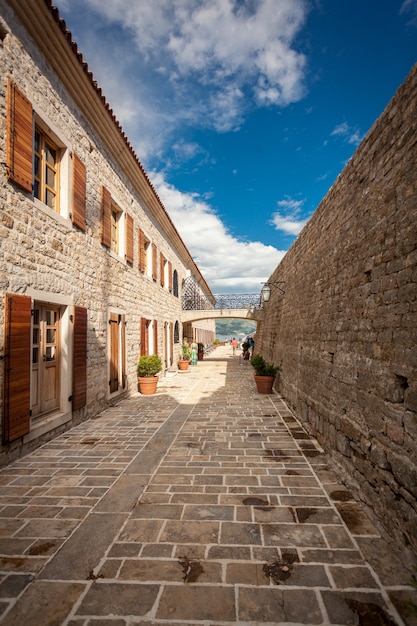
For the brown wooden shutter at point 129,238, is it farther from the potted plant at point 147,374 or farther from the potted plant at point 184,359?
the potted plant at point 184,359

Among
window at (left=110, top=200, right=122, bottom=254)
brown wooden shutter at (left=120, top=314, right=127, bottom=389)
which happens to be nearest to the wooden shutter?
brown wooden shutter at (left=120, top=314, right=127, bottom=389)

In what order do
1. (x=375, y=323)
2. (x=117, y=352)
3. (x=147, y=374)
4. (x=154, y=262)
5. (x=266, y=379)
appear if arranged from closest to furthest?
(x=375, y=323) → (x=117, y=352) → (x=266, y=379) → (x=147, y=374) → (x=154, y=262)

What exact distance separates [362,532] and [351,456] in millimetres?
950

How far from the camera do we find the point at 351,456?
11.4ft

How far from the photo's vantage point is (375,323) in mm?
3221

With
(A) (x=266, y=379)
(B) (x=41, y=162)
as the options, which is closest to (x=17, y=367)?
(B) (x=41, y=162)

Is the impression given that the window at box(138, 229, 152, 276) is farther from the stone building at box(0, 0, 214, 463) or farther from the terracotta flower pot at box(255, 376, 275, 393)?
the terracotta flower pot at box(255, 376, 275, 393)

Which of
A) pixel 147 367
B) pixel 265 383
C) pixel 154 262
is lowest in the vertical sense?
pixel 265 383

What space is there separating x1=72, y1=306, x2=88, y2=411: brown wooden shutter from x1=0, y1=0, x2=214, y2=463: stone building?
19 millimetres

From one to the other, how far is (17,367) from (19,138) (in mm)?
3022

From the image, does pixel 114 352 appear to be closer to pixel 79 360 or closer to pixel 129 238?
pixel 79 360

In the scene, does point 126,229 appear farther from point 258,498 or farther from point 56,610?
point 56,610

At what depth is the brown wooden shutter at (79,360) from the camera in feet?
18.4

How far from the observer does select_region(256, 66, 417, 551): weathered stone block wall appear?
8.52 feet
